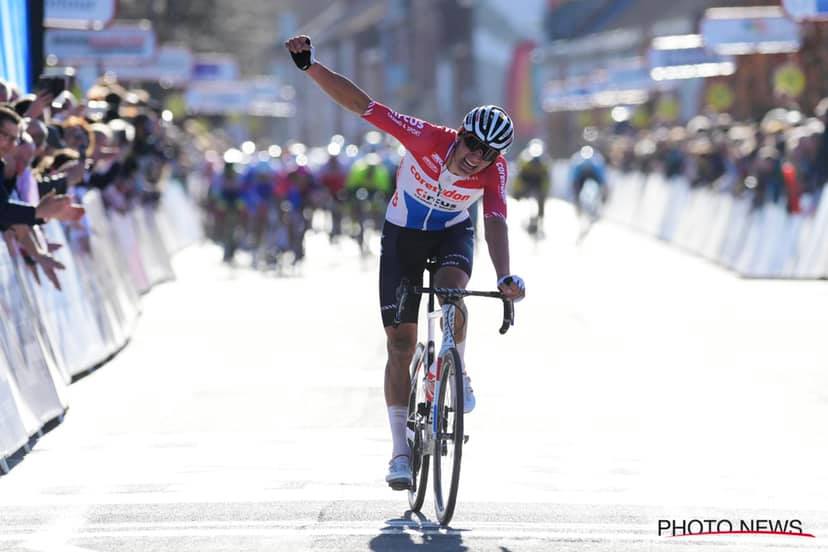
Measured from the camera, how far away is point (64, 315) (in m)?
14.5

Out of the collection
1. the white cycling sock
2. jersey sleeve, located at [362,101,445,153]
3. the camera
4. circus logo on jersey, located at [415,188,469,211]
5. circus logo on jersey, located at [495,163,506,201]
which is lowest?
the white cycling sock

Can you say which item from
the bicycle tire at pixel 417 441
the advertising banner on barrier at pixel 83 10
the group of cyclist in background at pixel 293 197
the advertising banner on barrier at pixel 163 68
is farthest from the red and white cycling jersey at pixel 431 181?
the advertising banner on barrier at pixel 163 68

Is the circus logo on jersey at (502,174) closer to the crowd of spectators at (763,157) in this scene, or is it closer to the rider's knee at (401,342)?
the rider's knee at (401,342)

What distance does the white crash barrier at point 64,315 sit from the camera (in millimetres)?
11312

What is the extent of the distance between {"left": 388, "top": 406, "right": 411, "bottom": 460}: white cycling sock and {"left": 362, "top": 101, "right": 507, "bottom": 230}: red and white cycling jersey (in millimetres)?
833

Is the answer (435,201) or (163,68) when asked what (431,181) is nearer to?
(435,201)

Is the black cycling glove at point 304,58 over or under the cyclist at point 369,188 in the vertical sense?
over

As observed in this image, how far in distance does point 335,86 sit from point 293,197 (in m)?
23.8

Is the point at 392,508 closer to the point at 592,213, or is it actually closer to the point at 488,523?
the point at 488,523

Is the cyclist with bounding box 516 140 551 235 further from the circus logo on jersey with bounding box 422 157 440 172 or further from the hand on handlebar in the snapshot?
the hand on handlebar

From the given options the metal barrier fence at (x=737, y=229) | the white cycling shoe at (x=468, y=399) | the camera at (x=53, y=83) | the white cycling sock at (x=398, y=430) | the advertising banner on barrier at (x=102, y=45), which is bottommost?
the metal barrier fence at (x=737, y=229)

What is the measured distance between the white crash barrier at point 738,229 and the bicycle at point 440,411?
1470 centimetres

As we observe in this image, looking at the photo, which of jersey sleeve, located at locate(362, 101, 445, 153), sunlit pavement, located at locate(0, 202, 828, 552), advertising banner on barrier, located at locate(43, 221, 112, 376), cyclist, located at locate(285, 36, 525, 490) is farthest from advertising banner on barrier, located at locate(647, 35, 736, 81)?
jersey sleeve, located at locate(362, 101, 445, 153)

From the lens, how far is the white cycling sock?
9375 millimetres
